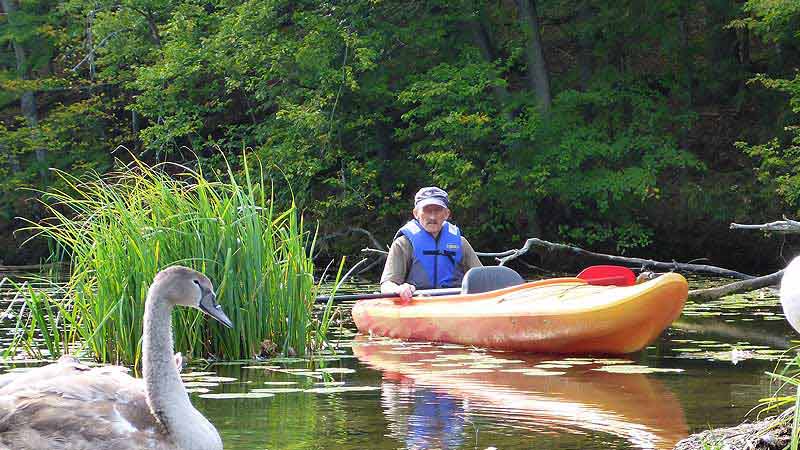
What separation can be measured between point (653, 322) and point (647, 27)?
1141cm

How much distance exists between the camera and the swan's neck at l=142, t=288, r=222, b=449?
15.3ft

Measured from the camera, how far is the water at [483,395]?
19.5 feet

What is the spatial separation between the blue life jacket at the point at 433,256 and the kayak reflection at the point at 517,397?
1.13 m

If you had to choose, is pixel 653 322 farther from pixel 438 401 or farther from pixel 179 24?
pixel 179 24

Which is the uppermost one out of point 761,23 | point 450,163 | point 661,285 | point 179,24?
point 179,24

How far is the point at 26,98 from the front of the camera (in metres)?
24.5

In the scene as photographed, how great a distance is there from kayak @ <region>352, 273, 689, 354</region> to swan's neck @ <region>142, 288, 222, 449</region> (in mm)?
4501

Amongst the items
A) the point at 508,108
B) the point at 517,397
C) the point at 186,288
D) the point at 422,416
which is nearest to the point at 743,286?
the point at 517,397

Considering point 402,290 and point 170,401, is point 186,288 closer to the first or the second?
point 170,401

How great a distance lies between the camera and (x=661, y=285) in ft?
28.2

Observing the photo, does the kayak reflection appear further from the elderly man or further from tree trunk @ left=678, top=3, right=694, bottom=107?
tree trunk @ left=678, top=3, right=694, bottom=107

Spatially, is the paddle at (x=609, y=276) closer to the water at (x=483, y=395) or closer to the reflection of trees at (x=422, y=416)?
the water at (x=483, y=395)

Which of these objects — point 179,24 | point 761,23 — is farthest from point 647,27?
point 179,24

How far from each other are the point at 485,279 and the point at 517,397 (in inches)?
113
